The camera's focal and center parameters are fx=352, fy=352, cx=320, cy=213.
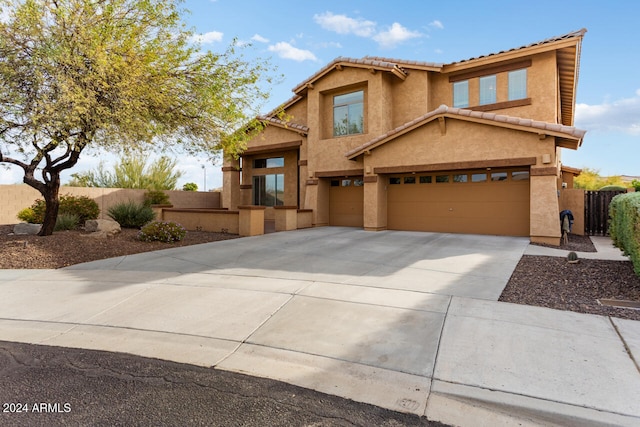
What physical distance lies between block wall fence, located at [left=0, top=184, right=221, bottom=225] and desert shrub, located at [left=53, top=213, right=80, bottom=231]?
4.66m

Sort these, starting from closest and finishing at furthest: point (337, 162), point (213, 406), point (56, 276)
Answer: point (213, 406) < point (56, 276) < point (337, 162)

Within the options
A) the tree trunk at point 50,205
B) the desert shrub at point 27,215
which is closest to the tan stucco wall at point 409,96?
the tree trunk at point 50,205

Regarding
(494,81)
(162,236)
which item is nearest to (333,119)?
(494,81)

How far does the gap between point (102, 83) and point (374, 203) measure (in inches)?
430

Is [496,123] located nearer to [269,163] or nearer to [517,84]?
[517,84]

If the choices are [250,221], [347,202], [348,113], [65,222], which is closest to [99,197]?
[65,222]

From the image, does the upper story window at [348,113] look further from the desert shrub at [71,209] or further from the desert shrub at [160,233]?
the desert shrub at [71,209]

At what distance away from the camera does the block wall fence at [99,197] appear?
635 inches

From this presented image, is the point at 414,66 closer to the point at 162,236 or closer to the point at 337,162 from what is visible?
→ the point at 337,162

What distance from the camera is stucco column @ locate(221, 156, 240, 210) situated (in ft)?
75.2

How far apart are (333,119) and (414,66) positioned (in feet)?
15.8

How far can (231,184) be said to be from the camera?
2284cm

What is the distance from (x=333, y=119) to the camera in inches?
750

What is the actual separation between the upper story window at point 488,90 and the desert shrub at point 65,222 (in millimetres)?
17946
